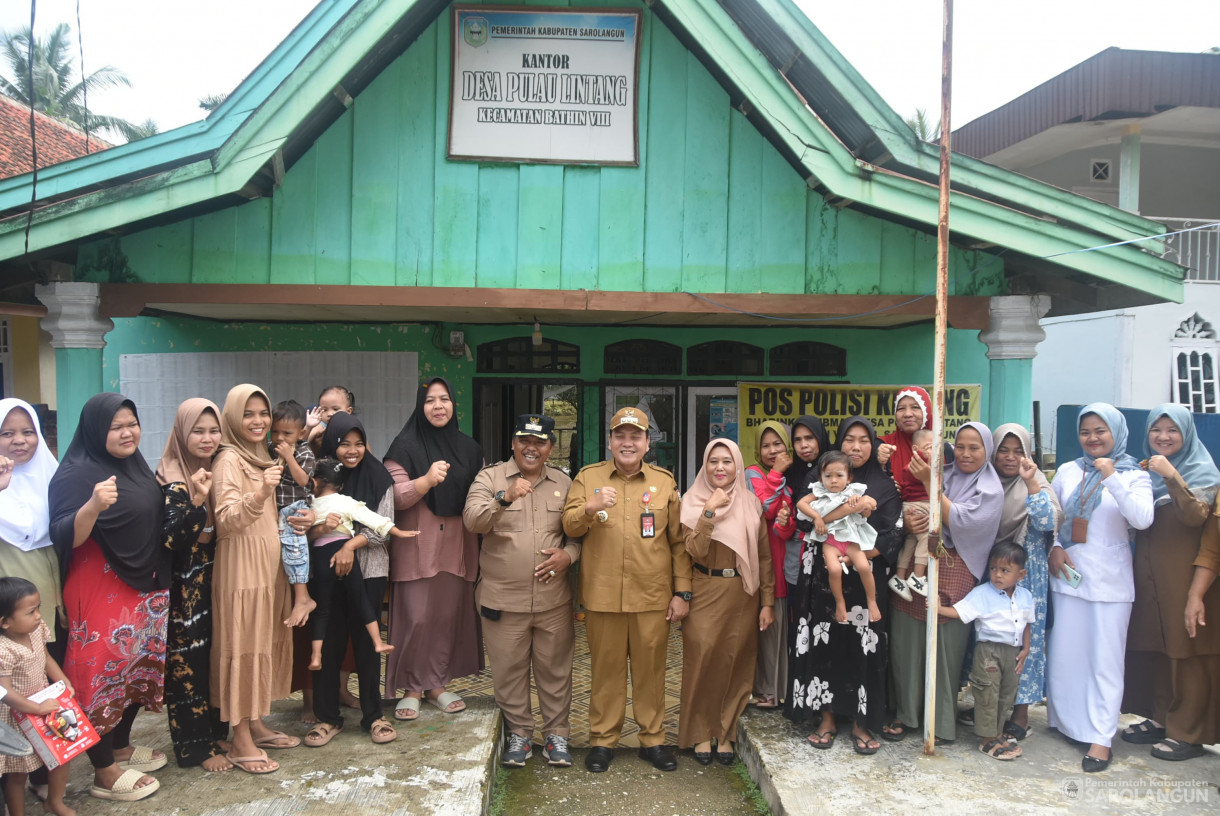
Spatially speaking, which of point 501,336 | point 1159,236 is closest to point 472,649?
point 501,336

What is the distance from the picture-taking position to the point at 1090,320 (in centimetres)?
1179

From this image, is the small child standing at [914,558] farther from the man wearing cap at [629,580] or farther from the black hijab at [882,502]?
the man wearing cap at [629,580]

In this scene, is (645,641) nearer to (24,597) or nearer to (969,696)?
(969,696)

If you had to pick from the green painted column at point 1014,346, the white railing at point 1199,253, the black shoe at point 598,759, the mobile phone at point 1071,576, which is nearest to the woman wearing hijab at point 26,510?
the black shoe at point 598,759

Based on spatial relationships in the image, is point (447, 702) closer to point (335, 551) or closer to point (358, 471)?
point (335, 551)

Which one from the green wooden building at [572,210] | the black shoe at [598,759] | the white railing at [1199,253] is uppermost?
the white railing at [1199,253]

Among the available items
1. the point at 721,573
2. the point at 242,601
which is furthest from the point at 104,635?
the point at 721,573

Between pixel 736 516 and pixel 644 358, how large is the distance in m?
Result: 3.78

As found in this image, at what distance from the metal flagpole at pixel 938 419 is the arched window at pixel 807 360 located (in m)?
3.71

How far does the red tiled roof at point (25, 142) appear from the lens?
41.1 ft

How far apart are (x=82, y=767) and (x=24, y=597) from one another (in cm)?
127

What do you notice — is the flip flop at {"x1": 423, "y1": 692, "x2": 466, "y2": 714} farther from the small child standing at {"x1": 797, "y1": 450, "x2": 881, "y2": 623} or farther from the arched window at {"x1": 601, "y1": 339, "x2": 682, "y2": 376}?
the arched window at {"x1": 601, "y1": 339, "x2": 682, "y2": 376}

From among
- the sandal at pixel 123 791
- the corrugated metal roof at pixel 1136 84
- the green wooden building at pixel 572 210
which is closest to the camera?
the sandal at pixel 123 791

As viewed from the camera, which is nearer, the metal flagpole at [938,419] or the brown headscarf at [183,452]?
the brown headscarf at [183,452]
